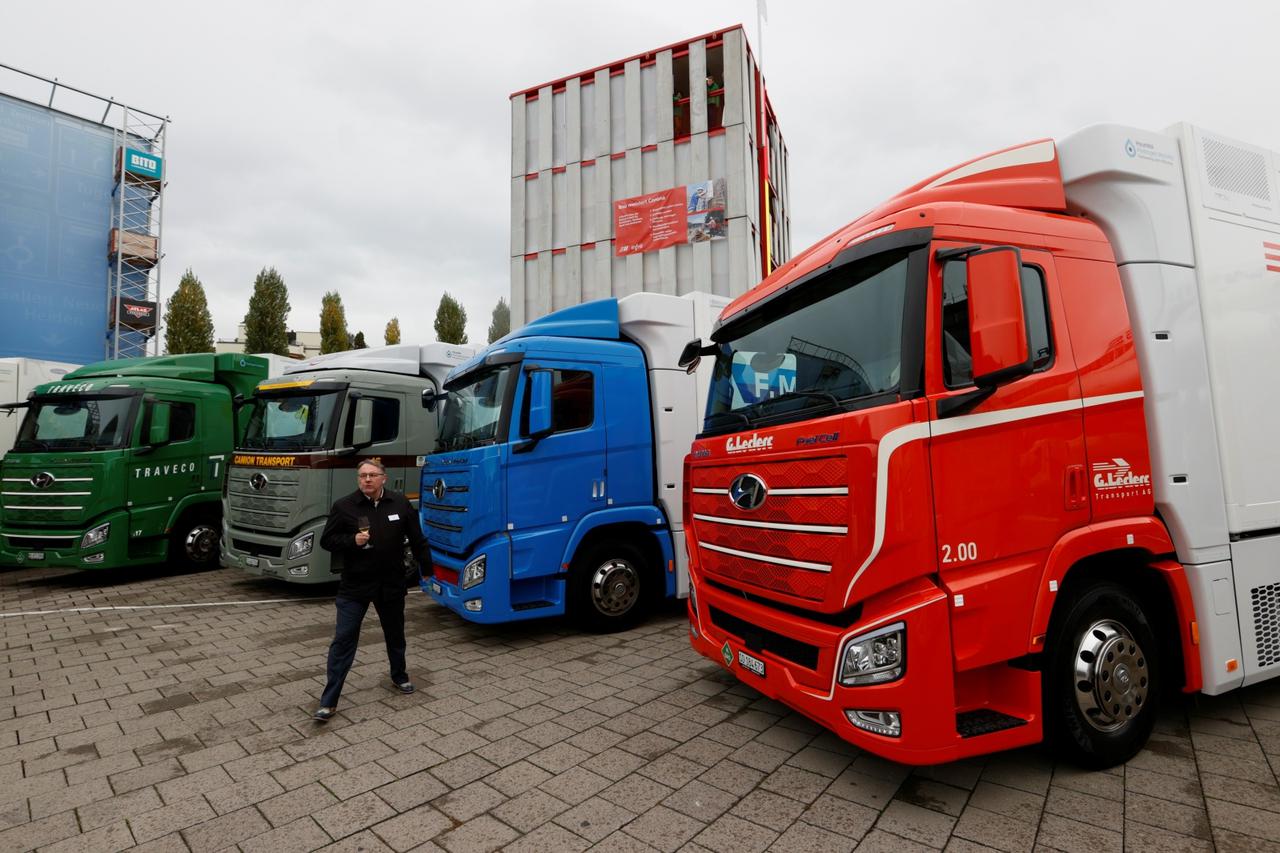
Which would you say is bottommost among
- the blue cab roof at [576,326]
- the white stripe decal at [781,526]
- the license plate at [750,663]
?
the license plate at [750,663]

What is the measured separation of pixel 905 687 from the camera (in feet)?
8.70

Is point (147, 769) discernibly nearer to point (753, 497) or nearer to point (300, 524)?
point (753, 497)

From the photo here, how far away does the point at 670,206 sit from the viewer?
19031 millimetres

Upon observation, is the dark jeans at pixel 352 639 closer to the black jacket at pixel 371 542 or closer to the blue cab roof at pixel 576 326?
the black jacket at pixel 371 542

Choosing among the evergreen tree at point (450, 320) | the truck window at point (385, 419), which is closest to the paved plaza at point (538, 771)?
the truck window at point (385, 419)

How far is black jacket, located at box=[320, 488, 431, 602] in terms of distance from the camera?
4.30 m

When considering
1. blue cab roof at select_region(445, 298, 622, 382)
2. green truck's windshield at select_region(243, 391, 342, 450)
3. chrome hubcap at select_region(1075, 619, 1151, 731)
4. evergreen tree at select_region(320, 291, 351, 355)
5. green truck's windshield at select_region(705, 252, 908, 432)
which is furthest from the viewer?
evergreen tree at select_region(320, 291, 351, 355)

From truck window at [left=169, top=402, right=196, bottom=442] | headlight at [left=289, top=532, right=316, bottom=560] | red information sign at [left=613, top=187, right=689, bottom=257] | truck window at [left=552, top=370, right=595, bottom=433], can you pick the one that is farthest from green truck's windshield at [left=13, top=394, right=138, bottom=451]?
red information sign at [left=613, top=187, right=689, bottom=257]

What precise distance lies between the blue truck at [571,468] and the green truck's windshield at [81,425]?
17.9 ft

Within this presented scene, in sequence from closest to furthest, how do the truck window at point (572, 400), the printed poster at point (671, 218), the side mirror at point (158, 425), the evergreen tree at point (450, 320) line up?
the truck window at point (572, 400) → the side mirror at point (158, 425) → the printed poster at point (671, 218) → the evergreen tree at point (450, 320)

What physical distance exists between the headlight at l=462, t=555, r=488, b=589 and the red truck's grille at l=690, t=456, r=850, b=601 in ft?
7.52

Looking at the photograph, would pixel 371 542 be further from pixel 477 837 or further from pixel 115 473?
pixel 115 473

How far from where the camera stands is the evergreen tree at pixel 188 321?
34.8m

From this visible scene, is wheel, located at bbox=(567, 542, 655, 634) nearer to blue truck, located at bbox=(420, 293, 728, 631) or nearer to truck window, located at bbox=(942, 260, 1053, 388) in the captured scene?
blue truck, located at bbox=(420, 293, 728, 631)
